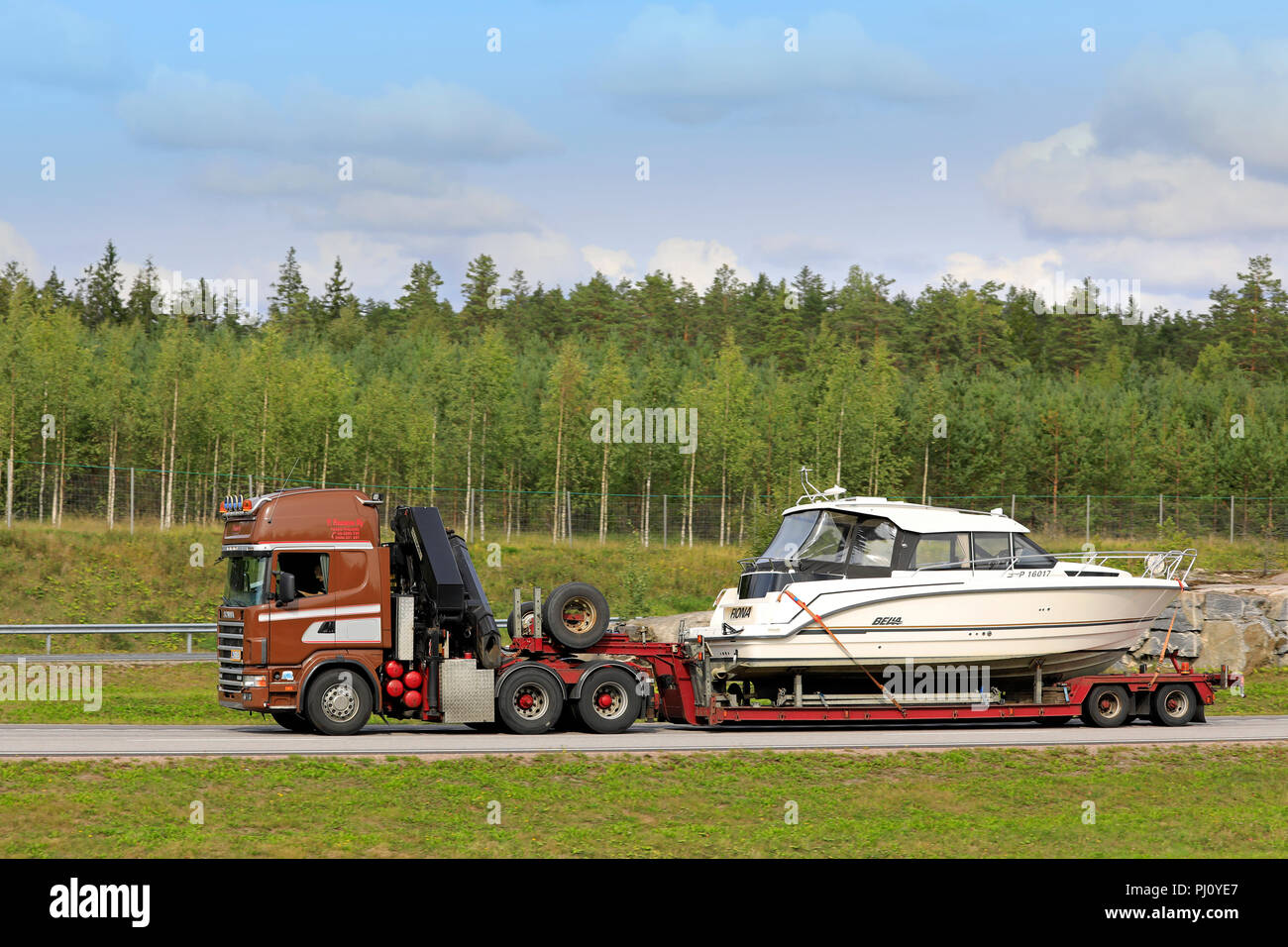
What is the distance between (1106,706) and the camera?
787 inches

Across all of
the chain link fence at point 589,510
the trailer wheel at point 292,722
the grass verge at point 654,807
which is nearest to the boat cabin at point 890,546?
the grass verge at point 654,807

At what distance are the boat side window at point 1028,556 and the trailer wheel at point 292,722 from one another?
1076 centimetres

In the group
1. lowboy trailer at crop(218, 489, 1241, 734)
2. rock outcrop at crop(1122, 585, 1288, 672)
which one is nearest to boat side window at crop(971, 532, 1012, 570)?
lowboy trailer at crop(218, 489, 1241, 734)

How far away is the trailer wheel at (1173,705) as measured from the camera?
2006 centimetres

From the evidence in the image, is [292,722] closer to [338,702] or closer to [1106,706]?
[338,702]

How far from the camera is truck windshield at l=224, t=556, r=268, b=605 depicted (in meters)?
17.3

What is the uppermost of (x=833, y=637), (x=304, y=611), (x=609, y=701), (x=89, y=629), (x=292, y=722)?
(x=304, y=611)

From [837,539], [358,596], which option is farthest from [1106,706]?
[358,596]

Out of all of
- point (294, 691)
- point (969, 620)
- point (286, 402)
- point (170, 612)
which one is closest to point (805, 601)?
point (969, 620)

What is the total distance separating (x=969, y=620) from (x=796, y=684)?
2736 mm

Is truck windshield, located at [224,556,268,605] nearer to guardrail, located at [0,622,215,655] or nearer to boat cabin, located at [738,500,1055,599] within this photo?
boat cabin, located at [738,500,1055,599]

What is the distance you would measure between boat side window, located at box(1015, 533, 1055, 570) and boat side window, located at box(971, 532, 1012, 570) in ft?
0.58

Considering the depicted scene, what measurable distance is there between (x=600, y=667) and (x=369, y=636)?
323cm

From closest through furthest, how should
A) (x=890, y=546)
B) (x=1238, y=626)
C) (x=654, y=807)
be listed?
(x=654, y=807) → (x=890, y=546) → (x=1238, y=626)
